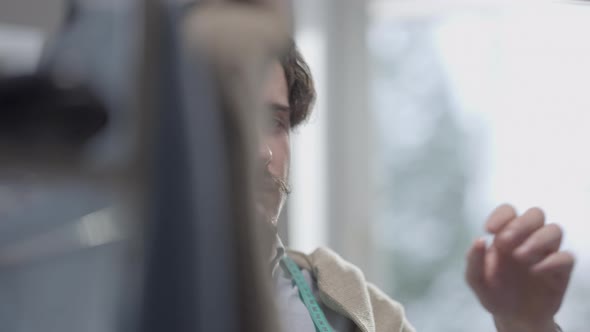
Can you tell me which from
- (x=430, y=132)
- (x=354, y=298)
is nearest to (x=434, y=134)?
(x=430, y=132)

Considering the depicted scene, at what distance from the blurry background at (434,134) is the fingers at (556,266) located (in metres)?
0.76

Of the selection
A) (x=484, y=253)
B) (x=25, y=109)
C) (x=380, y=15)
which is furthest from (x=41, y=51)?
(x=380, y=15)

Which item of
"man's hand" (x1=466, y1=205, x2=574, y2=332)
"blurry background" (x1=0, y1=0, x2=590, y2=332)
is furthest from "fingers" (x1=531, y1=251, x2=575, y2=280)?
"blurry background" (x1=0, y1=0, x2=590, y2=332)

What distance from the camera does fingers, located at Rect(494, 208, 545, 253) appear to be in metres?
0.75

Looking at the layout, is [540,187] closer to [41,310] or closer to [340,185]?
[340,185]

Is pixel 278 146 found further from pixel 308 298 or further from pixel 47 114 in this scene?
pixel 47 114

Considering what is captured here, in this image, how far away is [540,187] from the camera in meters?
1.52

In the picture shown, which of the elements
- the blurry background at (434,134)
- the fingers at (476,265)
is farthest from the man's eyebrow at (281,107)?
the blurry background at (434,134)

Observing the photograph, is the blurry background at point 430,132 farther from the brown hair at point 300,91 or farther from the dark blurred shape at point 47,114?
the dark blurred shape at point 47,114

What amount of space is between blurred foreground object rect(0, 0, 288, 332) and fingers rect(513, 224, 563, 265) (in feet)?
1.30

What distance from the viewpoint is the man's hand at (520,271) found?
0.75 m

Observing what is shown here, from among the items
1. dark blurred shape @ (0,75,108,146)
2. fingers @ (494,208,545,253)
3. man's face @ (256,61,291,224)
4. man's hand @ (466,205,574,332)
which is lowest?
man's hand @ (466,205,574,332)

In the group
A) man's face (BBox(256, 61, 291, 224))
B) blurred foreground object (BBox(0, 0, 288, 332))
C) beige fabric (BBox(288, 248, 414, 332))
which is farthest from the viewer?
beige fabric (BBox(288, 248, 414, 332))

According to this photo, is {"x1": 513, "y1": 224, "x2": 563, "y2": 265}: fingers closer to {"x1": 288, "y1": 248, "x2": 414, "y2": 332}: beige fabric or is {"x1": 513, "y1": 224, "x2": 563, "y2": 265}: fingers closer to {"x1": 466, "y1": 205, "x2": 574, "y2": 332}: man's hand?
{"x1": 466, "y1": 205, "x2": 574, "y2": 332}: man's hand
